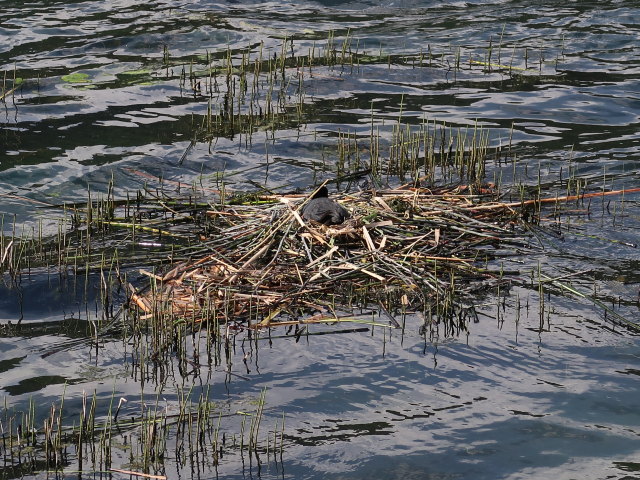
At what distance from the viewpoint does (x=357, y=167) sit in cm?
1184

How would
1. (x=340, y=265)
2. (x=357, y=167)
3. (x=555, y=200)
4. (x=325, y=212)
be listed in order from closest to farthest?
(x=340, y=265) < (x=325, y=212) < (x=555, y=200) < (x=357, y=167)

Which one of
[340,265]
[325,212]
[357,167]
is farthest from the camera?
[357,167]

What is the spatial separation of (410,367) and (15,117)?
913 cm

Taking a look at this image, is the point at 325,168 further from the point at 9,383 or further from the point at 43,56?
the point at 43,56

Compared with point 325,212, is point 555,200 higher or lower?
lower

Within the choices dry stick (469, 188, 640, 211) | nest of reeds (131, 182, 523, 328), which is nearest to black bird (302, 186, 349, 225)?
nest of reeds (131, 182, 523, 328)

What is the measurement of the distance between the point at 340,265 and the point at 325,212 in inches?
31.7

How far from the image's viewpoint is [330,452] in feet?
21.7

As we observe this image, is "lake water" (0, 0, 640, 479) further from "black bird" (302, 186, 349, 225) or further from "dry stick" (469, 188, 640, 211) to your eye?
"black bird" (302, 186, 349, 225)

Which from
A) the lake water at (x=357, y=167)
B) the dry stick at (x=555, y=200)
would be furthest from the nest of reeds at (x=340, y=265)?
the lake water at (x=357, y=167)

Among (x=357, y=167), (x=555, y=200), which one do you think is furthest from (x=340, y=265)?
(x=357, y=167)

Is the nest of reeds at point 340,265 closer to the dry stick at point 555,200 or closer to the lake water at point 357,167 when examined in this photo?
the dry stick at point 555,200

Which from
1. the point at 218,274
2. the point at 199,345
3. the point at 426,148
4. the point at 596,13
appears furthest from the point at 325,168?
the point at 596,13

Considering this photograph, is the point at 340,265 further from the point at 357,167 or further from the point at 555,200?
the point at 357,167
